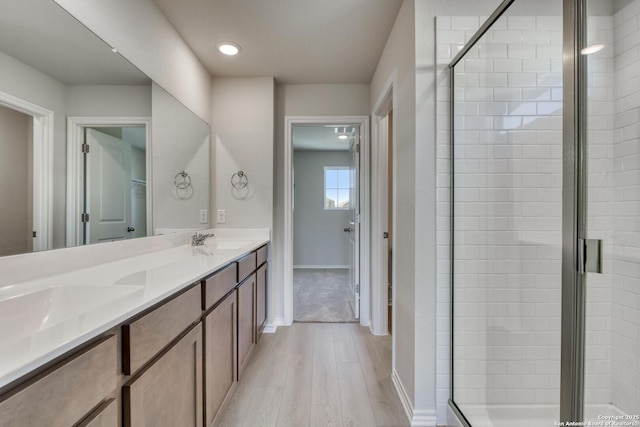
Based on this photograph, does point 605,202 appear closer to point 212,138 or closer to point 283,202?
point 283,202

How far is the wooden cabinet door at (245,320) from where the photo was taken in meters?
1.74

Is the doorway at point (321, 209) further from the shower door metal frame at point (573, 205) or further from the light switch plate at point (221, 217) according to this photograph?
the shower door metal frame at point (573, 205)

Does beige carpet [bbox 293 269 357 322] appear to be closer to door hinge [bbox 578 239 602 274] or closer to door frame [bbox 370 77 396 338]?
door frame [bbox 370 77 396 338]

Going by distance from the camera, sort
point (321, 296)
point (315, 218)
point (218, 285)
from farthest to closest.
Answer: point (315, 218) → point (321, 296) → point (218, 285)

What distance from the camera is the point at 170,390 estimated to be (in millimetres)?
971

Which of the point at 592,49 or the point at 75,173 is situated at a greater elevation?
the point at 592,49

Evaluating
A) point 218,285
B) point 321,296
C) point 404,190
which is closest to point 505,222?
point 404,190

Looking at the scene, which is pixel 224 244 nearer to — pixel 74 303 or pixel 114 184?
pixel 114 184

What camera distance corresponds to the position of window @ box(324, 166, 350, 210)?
5578mm

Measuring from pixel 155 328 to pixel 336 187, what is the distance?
4.87 m

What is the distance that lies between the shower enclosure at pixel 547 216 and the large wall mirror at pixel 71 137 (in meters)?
1.70

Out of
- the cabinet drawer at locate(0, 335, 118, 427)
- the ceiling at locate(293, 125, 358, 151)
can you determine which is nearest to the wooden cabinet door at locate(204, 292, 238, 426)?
the cabinet drawer at locate(0, 335, 118, 427)

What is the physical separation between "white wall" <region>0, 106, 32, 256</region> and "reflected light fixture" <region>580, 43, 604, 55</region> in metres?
1.86

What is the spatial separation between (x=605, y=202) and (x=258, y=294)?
2033 mm
